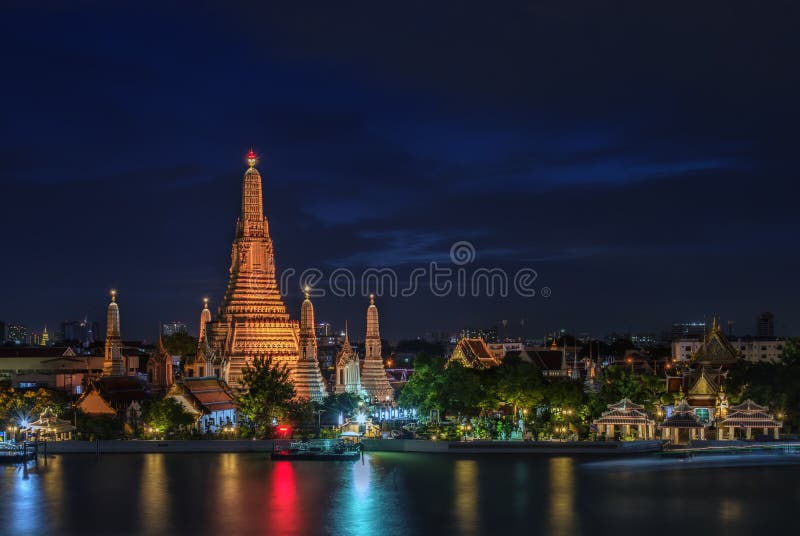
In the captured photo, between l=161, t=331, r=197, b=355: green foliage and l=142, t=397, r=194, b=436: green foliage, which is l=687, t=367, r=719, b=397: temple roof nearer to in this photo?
l=142, t=397, r=194, b=436: green foliage

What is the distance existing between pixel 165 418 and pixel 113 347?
16205mm

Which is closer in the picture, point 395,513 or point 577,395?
point 395,513

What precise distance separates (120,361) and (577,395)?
31.9 m

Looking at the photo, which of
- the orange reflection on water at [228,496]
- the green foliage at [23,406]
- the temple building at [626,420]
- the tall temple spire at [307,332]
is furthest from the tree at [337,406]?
the temple building at [626,420]

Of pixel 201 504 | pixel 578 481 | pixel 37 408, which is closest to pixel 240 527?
pixel 201 504

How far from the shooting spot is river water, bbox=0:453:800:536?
3825 cm

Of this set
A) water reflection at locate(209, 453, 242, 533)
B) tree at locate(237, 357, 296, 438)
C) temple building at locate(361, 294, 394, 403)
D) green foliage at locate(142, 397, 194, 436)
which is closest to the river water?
water reflection at locate(209, 453, 242, 533)

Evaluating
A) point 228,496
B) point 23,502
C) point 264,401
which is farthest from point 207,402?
point 23,502

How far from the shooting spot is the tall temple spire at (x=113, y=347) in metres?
75.3

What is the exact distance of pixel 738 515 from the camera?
3988cm

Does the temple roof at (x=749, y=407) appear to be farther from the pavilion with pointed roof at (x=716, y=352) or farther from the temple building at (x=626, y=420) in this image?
the pavilion with pointed roof at (x=716, y=352)

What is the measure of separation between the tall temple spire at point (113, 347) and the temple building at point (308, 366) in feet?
40.3

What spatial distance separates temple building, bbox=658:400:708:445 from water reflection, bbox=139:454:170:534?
2656 centimetres

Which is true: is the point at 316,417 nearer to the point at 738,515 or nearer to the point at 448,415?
the point at 448,415
